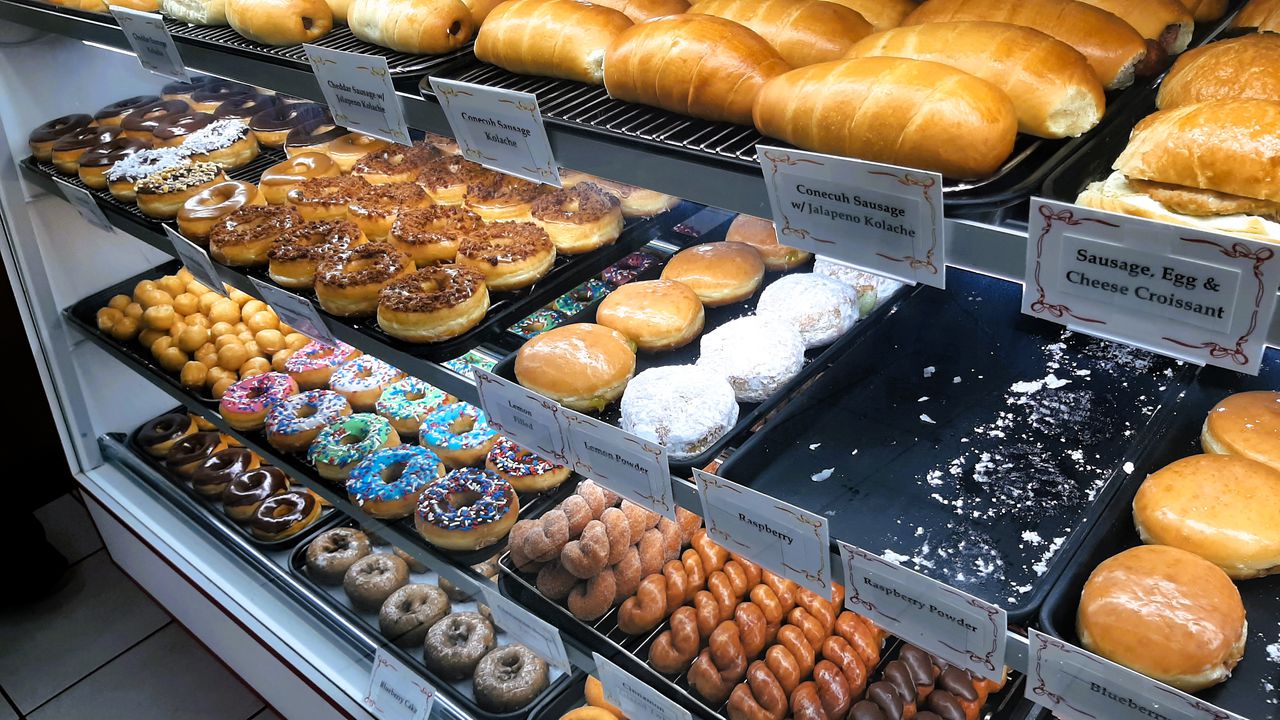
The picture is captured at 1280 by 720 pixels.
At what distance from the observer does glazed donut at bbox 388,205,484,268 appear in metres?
2.30

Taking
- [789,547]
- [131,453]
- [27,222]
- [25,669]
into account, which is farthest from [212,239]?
[25,669]

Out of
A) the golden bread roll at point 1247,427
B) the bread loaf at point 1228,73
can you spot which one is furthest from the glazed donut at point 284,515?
the bread loaf at point 1228,73

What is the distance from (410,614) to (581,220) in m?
1.15

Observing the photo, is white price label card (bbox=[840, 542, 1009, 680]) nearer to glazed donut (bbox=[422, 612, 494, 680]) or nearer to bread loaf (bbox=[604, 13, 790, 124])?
bread loaf (bbox=[604, 13, 790, 124])

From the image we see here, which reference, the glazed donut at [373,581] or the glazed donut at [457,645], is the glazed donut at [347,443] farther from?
the glazed donut at [457,645]

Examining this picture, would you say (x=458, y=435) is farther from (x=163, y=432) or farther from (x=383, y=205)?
(x=163, y=432)

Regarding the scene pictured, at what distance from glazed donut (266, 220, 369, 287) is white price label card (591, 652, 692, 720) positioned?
1131 mm

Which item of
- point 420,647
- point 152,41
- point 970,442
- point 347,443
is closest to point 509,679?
point 420,647

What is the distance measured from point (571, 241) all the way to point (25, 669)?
267cm

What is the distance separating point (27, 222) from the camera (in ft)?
9.93

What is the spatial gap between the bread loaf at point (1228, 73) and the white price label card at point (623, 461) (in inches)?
33.1

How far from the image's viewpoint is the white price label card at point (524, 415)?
61.4 inches

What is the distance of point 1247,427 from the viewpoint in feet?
4.51

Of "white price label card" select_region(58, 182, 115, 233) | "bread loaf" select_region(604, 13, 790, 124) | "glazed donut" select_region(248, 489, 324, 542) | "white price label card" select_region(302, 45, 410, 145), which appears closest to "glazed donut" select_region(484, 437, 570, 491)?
"glazed donut" select_region(248, 489, 324, 542)
